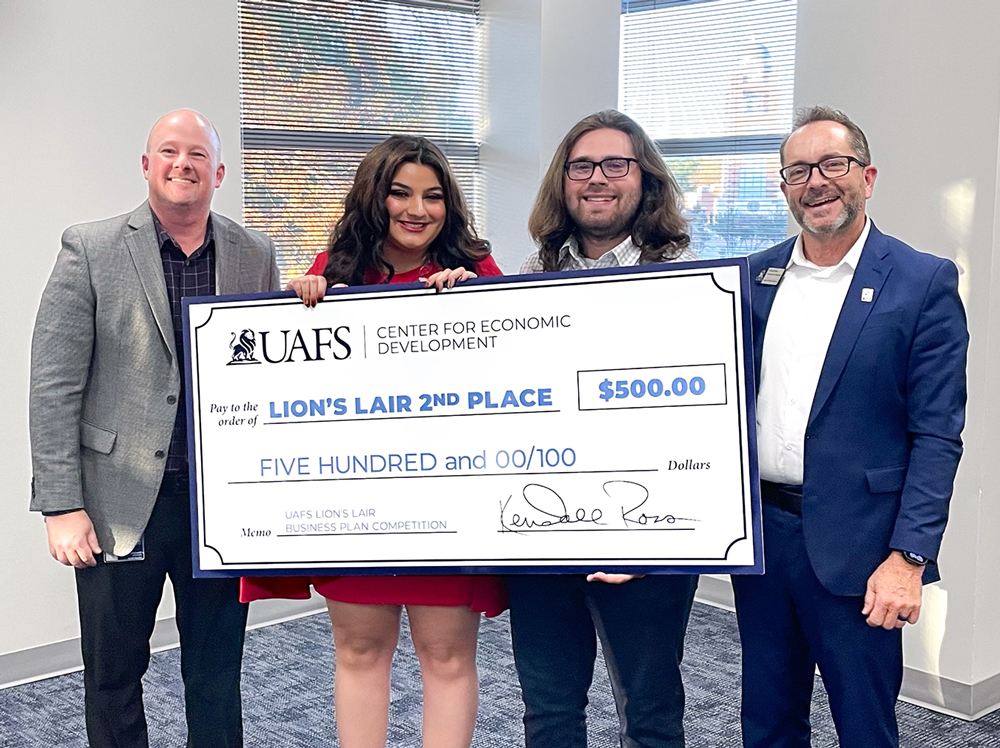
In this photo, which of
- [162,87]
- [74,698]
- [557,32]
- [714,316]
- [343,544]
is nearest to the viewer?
[714,316]

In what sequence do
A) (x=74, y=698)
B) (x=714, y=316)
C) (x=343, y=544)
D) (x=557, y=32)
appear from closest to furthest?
1. (x=714, y=316)
2. (x=343, y=544)
3. (x=74, y=698)
4. (x=557, y=32)

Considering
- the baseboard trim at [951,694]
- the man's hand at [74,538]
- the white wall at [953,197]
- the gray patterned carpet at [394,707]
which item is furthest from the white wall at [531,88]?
the man's hand at [74,538]

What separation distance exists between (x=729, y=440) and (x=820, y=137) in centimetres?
64

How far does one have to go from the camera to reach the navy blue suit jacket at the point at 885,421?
206 cm

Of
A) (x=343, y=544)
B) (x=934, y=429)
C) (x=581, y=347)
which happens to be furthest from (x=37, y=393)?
(x=934, y=429)

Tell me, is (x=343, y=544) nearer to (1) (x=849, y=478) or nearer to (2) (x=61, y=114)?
(1) (x=849, y=478)

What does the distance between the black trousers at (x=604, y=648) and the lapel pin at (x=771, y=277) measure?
63 centimetres

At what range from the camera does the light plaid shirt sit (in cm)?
225

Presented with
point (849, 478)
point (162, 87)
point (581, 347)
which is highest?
point (162, 87)

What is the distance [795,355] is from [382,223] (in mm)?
883

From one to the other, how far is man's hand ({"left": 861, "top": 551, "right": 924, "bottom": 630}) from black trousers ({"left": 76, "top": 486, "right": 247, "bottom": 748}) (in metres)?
1.38

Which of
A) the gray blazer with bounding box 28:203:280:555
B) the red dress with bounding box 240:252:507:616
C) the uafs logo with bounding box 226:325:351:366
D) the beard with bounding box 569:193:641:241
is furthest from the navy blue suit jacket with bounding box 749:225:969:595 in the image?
the gray blazer with bounding box 28:203:280:555

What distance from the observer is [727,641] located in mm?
3969
